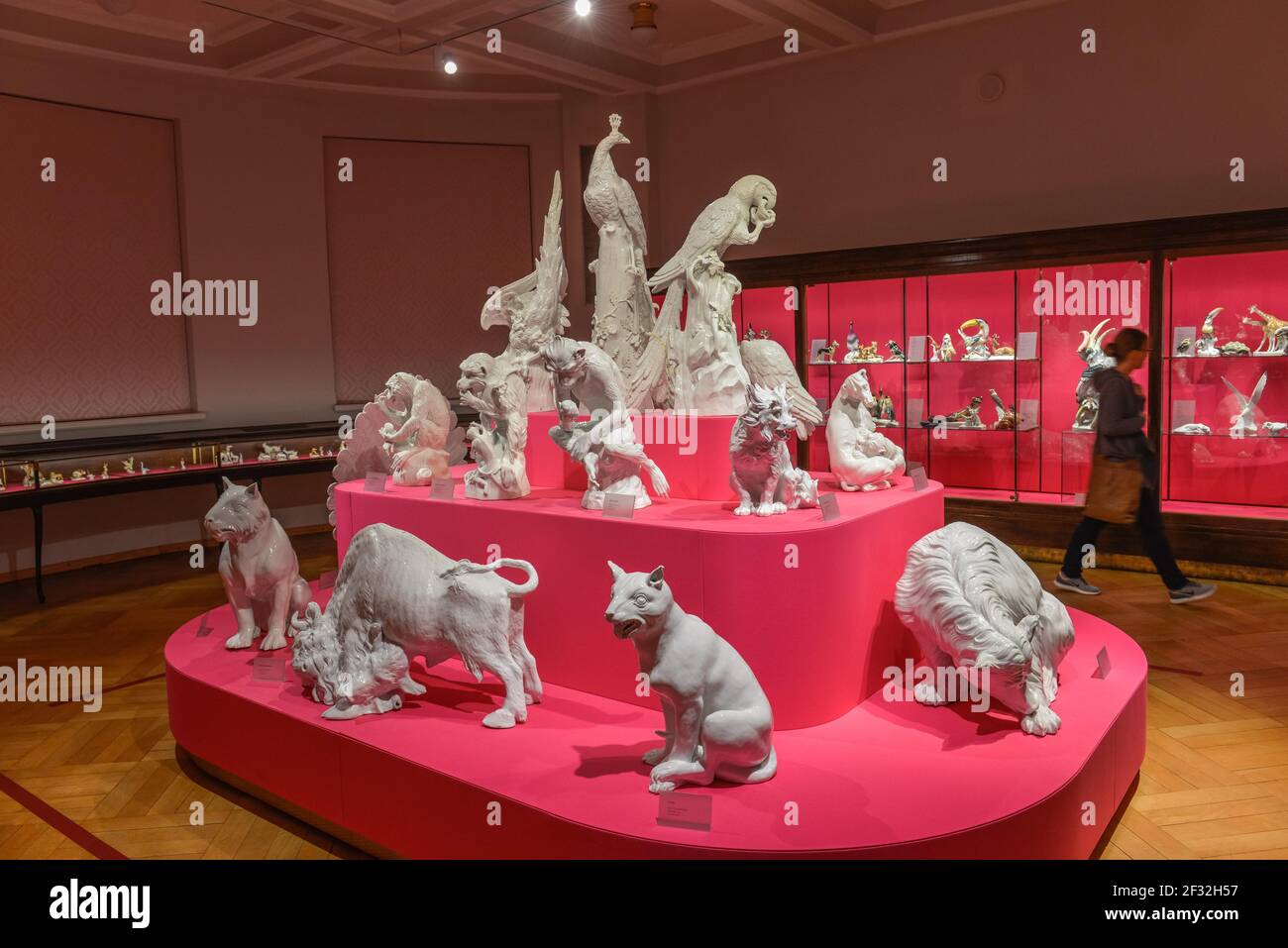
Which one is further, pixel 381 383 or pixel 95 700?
pixel 381 383

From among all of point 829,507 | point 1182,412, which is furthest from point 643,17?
point 829,507

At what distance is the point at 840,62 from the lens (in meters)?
7.88

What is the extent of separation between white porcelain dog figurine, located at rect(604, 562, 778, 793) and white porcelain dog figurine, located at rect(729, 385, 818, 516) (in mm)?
816

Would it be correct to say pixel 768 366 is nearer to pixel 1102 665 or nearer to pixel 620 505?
pixel 620 505

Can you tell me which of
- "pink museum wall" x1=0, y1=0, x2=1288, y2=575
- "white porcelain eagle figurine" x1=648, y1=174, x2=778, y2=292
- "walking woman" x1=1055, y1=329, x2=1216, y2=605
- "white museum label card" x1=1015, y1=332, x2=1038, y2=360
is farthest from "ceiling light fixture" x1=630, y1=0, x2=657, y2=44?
"walking woman" x1=1055, y1=329, x2=1216, y2=605

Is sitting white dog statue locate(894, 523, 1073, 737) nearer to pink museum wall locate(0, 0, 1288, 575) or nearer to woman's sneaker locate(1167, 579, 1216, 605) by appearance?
woman's sneaker locate(1167, 579, 1216, 605)

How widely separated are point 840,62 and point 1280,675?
18.2 ft

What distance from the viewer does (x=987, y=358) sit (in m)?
6.71

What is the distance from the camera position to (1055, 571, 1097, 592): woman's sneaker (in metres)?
5.53

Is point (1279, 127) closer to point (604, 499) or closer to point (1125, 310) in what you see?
point (1125, 310)

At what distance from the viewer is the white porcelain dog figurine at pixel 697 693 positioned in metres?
2.46

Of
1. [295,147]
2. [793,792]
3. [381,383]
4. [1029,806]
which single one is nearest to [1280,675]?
[1029,806]

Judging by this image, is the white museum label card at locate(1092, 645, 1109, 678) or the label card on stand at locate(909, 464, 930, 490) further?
the label card on stand at locate(909, 464, 930, 490)

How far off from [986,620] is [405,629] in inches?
67.7
